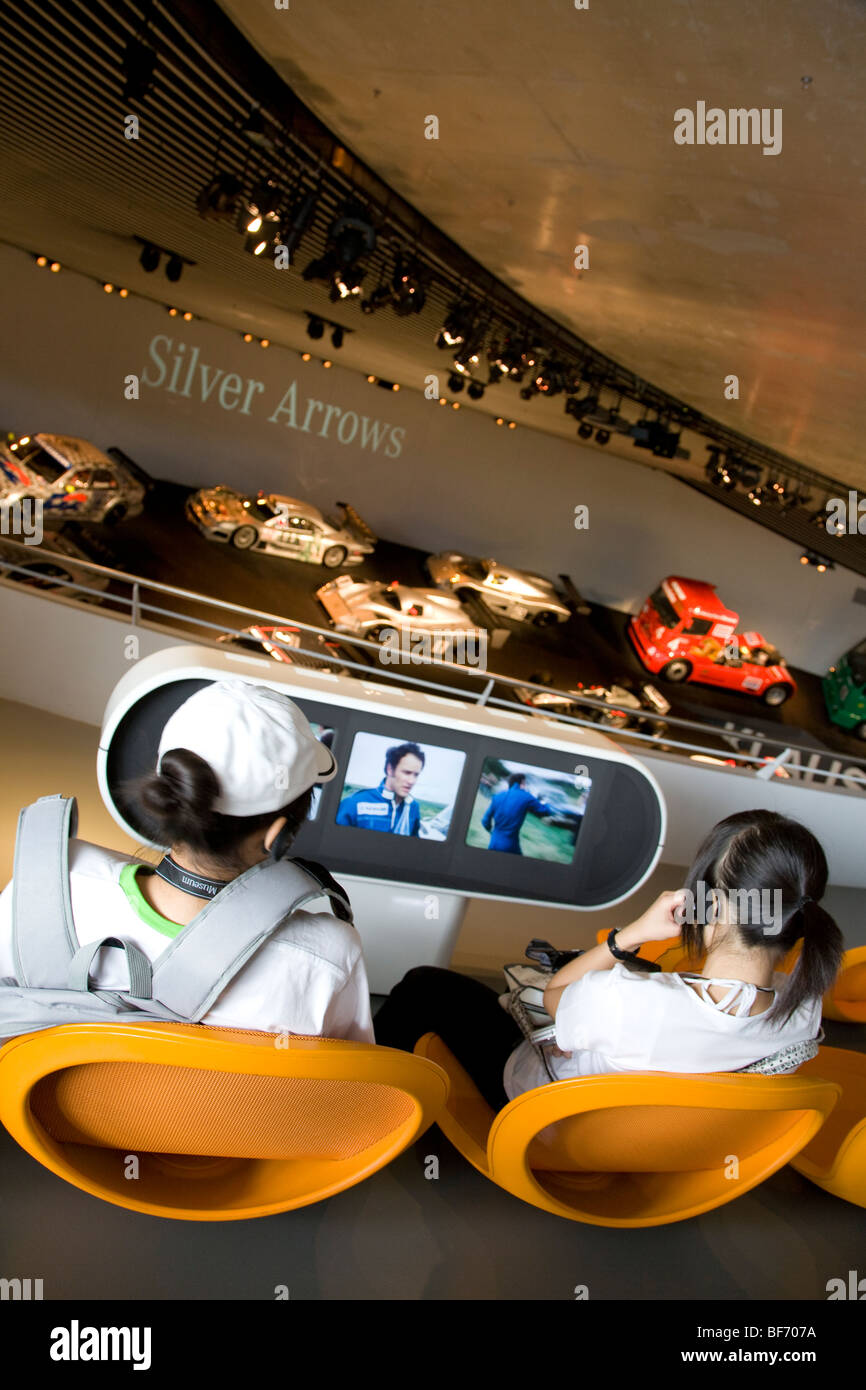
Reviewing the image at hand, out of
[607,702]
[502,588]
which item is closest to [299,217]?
[607,702]

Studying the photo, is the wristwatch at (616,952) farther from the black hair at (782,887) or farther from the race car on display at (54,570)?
the race car on display at (54,570)

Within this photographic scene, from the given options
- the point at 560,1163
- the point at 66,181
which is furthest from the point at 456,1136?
the point at 66,181

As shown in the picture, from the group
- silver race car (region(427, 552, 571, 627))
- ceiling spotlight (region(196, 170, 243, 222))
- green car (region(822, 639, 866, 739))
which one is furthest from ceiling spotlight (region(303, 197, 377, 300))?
green car (region(822, 639, 866, 739))

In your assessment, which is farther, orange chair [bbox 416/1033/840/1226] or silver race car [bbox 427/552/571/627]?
silver race car [bbox 427/552/571/627]

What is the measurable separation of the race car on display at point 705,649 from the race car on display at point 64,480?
25.1 ft

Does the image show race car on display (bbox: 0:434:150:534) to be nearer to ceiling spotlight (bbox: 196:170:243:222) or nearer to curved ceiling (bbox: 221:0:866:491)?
ceiling spotlight (bbox: 196:170:243:222)

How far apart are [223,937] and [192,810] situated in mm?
247

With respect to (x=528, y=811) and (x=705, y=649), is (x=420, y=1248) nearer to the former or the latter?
(x=528, y=811)

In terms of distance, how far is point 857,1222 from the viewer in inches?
108

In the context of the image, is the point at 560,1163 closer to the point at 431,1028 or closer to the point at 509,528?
the point at 431,1028

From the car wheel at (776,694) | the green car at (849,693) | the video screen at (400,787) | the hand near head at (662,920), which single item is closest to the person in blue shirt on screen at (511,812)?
the video screen at (400,787)

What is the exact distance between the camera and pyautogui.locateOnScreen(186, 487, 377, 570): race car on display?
35.9ft

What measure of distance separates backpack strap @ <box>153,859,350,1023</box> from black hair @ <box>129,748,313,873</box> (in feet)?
0.24

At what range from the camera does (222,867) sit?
5.54 ft
